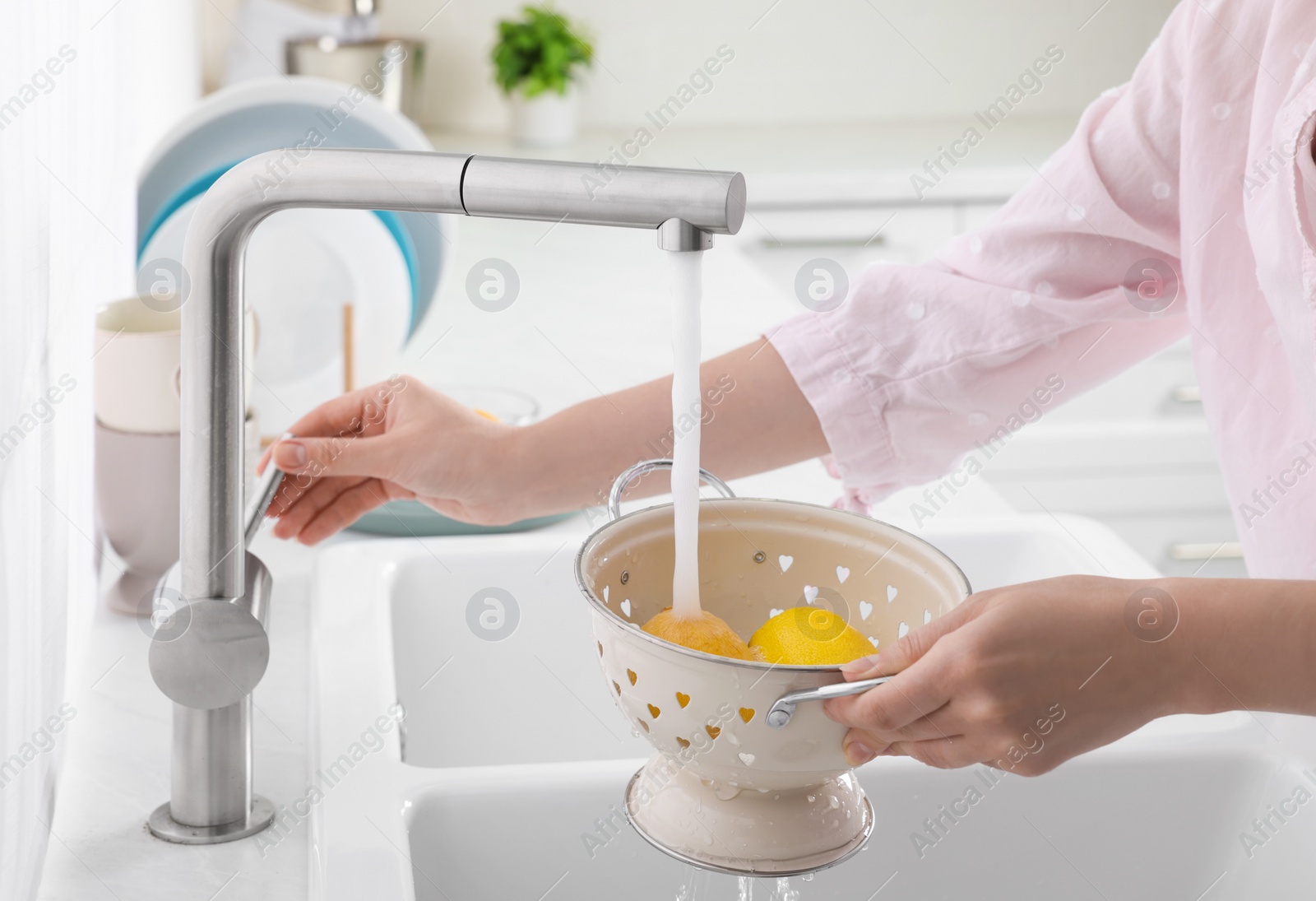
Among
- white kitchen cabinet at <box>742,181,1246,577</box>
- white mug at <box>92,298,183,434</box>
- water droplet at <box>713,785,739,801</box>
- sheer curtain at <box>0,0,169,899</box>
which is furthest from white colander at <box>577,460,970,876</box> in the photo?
white kitchen cabinet at <box>742,181,1246,577</box>

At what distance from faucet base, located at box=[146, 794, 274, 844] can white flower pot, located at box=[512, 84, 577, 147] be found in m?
2.17

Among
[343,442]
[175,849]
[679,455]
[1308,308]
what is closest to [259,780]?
[175,849]

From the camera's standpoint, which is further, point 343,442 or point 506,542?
point 506,542

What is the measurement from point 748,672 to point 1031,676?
127mm

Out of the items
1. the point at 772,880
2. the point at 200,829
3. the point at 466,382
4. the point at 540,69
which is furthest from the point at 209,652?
the point at 540,69

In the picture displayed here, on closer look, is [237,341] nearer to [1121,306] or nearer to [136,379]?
[136,379]

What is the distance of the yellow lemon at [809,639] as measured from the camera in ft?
1.77

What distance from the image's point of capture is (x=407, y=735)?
87 cm

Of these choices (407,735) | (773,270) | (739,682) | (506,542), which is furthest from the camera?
(773,270)

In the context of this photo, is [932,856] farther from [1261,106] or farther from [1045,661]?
[1261,106]

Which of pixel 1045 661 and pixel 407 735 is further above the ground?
pixel 1045 661

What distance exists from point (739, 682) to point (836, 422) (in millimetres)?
370

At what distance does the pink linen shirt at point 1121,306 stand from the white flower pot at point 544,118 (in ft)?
6.33

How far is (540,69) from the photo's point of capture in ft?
8.50
